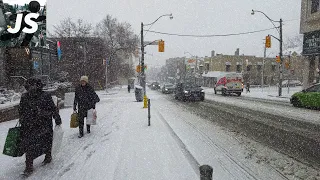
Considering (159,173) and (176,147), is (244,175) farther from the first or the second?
(176,147)

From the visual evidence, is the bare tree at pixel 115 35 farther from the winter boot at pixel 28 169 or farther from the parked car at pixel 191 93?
the winter boot at pixel 28 169

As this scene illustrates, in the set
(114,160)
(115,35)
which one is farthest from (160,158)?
(115,35)

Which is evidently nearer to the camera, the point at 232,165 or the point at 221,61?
the point at 232,165

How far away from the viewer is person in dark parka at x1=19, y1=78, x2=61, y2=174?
4.43 metres

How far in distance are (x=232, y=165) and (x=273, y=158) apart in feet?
A: 3.64

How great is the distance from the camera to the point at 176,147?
6188 mm

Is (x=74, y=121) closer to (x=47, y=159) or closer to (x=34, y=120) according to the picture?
(x=47, y=159)

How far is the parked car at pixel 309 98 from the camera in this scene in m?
13.4

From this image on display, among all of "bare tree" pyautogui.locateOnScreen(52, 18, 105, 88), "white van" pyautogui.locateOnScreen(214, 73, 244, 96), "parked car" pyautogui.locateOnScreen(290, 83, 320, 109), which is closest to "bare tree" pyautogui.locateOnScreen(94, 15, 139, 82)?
"bare tree" pyautogui.locateOnScreen(52, 18, 105, 88)

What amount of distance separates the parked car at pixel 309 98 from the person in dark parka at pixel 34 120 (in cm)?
1378

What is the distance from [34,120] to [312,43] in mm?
25773

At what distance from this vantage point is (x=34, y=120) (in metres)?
4.51

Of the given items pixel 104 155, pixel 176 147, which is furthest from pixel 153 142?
pixel 104 155

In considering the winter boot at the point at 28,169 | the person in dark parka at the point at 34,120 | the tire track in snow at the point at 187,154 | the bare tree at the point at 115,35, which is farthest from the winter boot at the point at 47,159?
the bare tree at the point at 115,35
